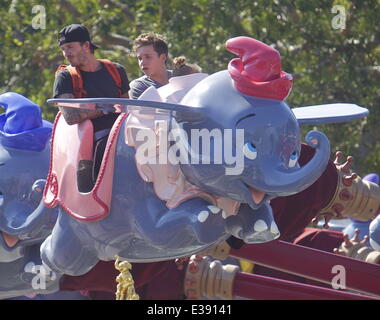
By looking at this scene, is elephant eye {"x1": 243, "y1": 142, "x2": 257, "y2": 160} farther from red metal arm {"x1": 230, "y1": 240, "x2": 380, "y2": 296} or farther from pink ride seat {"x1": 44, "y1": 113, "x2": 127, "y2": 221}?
red metal arm {"x1": 230, "y1": 240, "x2": 380, "y2": 296}

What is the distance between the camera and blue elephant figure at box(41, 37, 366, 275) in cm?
507

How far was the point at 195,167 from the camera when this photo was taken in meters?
5.11

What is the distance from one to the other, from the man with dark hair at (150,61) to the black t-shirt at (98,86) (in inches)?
3.5

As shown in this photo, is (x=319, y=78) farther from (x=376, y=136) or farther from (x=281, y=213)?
(x=281, y=213)

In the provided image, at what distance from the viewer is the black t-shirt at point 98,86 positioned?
5.60 meters

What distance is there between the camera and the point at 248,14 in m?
11.0

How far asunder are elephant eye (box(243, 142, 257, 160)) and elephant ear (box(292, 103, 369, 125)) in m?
0.52

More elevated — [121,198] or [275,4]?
[275,4]

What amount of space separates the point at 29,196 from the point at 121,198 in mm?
974

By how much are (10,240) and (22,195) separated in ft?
0.77

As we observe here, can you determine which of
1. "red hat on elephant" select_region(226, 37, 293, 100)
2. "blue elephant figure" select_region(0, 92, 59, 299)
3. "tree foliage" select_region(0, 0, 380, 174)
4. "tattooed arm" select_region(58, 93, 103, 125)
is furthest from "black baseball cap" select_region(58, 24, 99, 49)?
"tree foliage" select_region(0, 0, 380, 174)

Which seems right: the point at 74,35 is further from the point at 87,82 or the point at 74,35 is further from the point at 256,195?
the point at 256,195

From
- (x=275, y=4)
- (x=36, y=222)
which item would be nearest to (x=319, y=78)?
(x=275, y=4)
